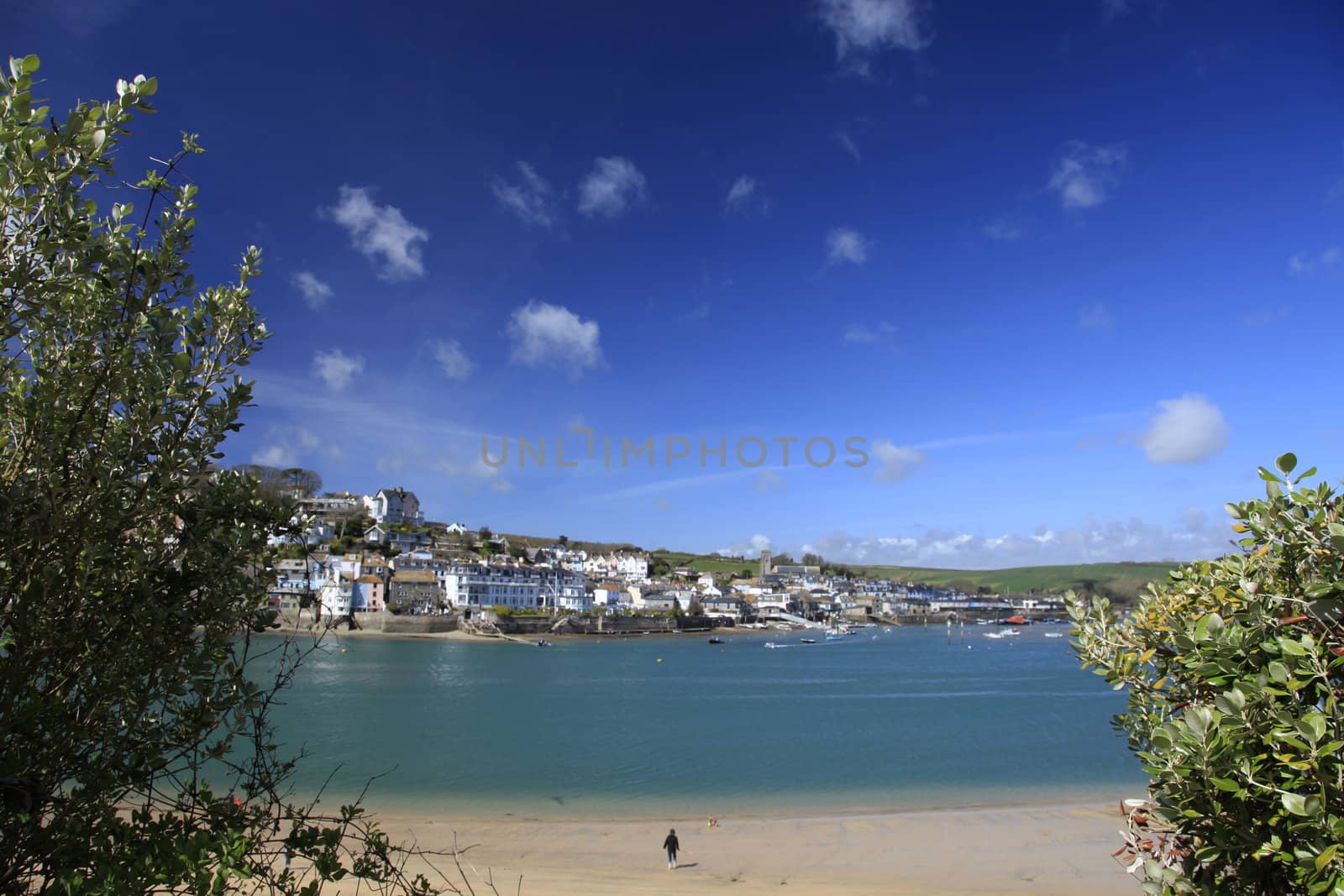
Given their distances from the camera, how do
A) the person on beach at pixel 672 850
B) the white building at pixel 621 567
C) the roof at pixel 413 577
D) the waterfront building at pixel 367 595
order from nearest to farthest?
the person on beach at pixel 672 850 < the waterfront building at pixel 367 595 < the roof at pixel 413 577 < the white building at pixel 621 567

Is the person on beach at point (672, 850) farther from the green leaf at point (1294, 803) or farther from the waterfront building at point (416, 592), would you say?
the waterfront building at point (416, 592)

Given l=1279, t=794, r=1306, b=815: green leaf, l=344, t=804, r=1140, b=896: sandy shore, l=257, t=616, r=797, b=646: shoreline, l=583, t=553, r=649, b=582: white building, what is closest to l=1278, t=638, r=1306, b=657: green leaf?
l=1279, t=794, r=1306, b=815: green leaf

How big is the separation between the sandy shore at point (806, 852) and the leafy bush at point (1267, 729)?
43.4 feet

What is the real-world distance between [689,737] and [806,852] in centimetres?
1456

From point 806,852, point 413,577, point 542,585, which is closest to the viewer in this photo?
point 806,852

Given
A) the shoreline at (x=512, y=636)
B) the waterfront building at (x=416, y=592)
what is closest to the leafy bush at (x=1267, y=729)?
the shoreline at (x=512, y=636)

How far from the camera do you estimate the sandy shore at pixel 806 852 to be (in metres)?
15.3

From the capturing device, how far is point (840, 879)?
51.8ft

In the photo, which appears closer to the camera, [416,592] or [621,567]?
[416,592]

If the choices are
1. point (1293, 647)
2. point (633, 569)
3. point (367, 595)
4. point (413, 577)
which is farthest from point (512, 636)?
point (1293, 647)

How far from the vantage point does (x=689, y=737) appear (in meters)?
31.5

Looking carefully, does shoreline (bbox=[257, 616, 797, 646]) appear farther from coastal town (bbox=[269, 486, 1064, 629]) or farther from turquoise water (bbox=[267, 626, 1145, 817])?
turquoise water (bbox=[267, 626, 1145, 817])

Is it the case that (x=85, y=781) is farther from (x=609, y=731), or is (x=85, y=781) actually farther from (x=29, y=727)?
(x=609, y=731)

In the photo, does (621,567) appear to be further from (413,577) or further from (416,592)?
(416,592)
